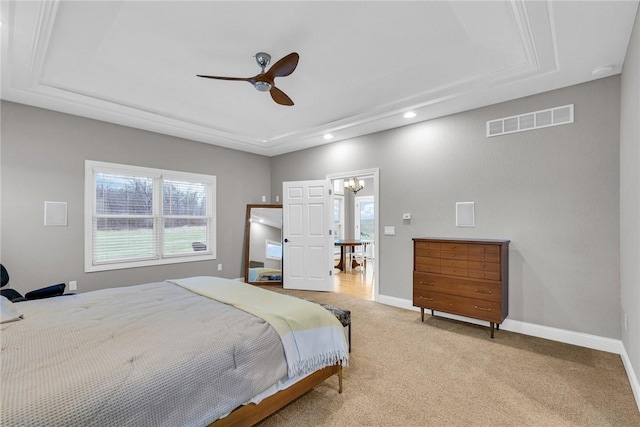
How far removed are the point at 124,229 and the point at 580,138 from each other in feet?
19.2

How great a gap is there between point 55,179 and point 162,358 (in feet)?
12.1

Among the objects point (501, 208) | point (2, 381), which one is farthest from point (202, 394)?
point (501, 208)

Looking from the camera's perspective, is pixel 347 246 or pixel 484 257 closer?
pixel 484 257

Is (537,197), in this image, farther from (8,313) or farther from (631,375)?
(8,313)

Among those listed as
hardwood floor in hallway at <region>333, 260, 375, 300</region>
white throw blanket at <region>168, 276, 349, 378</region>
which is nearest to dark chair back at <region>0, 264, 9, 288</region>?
white throw blanket at <region>168, 276, 349, 378</region>

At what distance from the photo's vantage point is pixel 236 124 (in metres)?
4.68

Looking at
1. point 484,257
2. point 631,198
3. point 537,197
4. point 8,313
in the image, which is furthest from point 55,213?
point 631,198

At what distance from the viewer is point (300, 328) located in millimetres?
1966

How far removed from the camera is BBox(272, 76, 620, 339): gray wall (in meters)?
2.88

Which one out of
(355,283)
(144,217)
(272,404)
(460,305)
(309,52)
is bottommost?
(355,283)

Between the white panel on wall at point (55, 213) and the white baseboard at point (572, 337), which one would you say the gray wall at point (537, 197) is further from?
the white panel on wall at point (55, 213)

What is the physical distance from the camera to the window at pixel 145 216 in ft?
13.4

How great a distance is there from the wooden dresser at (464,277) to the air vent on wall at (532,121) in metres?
1.32

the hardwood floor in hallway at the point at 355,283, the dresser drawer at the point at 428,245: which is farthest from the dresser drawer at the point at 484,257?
the hardwood floor in hallway at the point at 355,283
